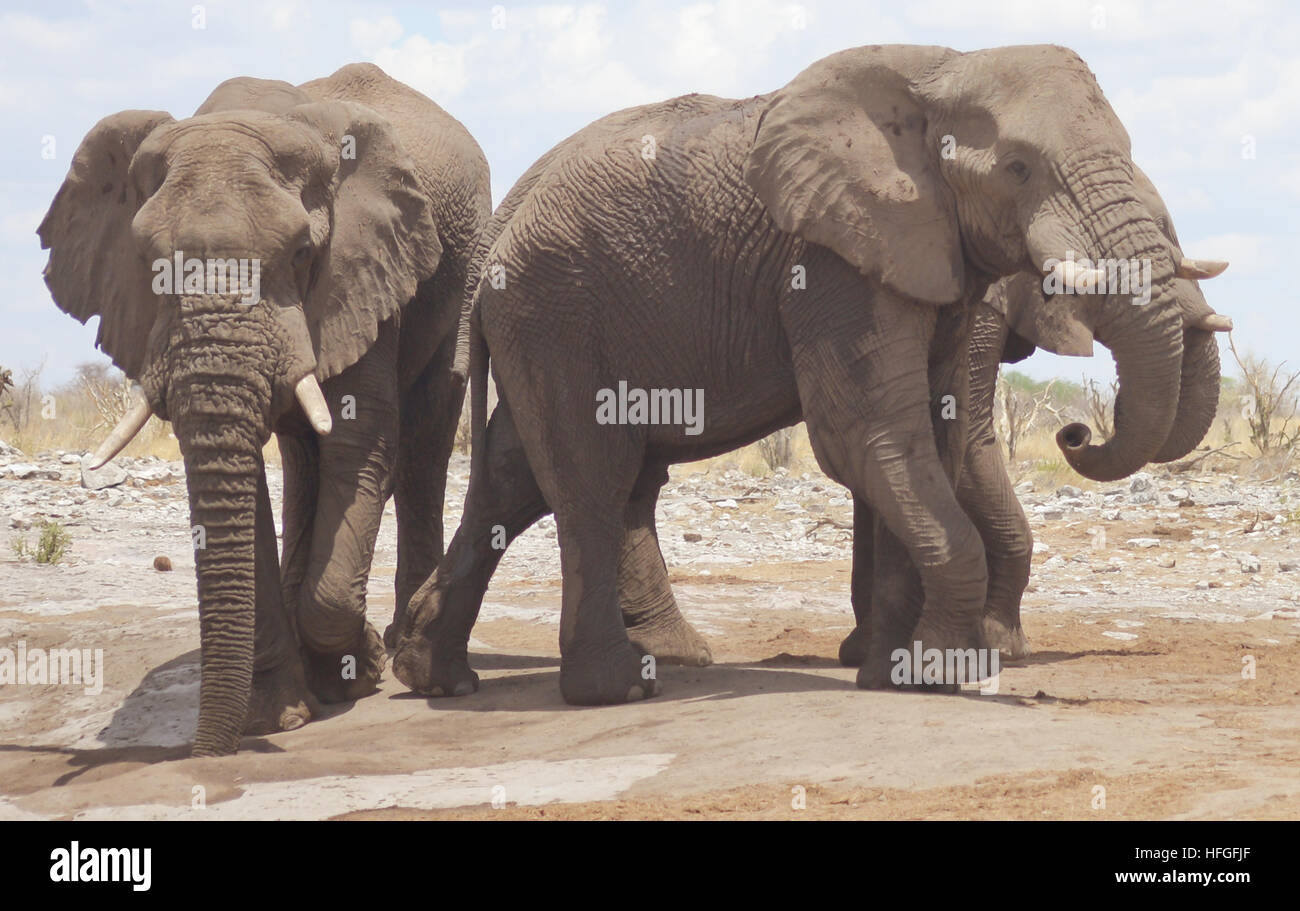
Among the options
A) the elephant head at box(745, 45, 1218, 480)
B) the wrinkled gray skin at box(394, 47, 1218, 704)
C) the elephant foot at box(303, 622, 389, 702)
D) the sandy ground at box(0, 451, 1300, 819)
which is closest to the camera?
the sandy ground at box(0, 451, 1300, 819)

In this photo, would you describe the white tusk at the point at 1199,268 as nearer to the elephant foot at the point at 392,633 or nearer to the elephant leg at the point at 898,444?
the elephant leg at the point at 898,444

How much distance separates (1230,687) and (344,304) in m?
4.14

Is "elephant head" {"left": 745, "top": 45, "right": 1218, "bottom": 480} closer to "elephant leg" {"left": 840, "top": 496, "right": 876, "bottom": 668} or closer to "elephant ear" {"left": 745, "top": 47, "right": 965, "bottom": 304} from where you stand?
"elephant ear" {"left": 745, "top": 47, "right": 965, "bottom": 304}

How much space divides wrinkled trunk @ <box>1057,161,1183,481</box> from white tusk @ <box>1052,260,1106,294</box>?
92mm

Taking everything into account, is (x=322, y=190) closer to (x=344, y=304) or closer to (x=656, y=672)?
(x=344, y=304)

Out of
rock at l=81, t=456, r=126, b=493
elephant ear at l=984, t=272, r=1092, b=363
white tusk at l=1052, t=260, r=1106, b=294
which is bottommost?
rock at l=81, t=456, r=126, b=493

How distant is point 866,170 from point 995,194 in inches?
23.6

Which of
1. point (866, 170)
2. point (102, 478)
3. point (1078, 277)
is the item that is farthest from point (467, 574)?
point (102, 478)

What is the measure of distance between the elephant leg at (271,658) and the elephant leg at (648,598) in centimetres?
177

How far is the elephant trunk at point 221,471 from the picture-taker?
647 centimetres

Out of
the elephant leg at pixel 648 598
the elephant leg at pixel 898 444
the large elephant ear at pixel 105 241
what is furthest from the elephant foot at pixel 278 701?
the elephant leg at pixel 898 444

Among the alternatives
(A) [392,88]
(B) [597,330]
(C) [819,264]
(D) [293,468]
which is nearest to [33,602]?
(D) [293,468]

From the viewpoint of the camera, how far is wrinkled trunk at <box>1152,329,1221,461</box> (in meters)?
7.51

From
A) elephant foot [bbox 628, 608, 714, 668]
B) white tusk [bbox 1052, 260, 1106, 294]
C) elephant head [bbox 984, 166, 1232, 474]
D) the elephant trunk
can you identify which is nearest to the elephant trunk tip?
elephant head [bbox 984, 166, 1232, 474]
